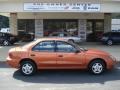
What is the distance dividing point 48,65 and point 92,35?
79.4 ft

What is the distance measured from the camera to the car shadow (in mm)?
11422

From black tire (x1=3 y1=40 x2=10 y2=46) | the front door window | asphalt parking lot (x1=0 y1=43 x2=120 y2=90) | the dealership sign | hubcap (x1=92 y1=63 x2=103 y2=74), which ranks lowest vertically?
asphalt parking lot (x1=0 y1=43 x2=120 y2=90)

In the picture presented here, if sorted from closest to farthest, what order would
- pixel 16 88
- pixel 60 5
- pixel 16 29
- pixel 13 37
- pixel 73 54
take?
1. pixel 16 88
2. pixel 73 54
3. pixel 60 5
4. pixel 13 37
5. pixel 16 29

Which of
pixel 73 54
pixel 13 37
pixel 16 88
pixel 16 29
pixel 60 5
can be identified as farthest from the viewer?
pixel 16 29

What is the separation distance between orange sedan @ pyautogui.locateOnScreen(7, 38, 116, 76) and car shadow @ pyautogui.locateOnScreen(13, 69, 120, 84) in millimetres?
306

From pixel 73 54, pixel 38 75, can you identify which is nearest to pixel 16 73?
pixel 38 75

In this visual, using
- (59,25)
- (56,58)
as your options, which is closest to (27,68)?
(56,58)

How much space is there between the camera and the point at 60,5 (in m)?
27.2

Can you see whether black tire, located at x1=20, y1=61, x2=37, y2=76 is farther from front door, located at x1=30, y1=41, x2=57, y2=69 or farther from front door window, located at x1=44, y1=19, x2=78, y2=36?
front door window, located at x1=44, y1=19, x2=78, y2=36

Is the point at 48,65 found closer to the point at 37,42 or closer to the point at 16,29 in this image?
the point at 37,42

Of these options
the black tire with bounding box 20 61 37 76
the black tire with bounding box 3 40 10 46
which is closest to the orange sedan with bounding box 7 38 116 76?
the black tire with bounding box 20 61 37 76

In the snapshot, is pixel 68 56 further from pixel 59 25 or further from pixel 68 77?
pixel 59 25

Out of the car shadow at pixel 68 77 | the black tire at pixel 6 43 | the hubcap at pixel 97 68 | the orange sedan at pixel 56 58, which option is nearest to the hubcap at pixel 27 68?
the orange sedan at pixel 56 58

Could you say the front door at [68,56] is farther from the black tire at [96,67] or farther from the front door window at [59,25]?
the front door window at [59,25]
